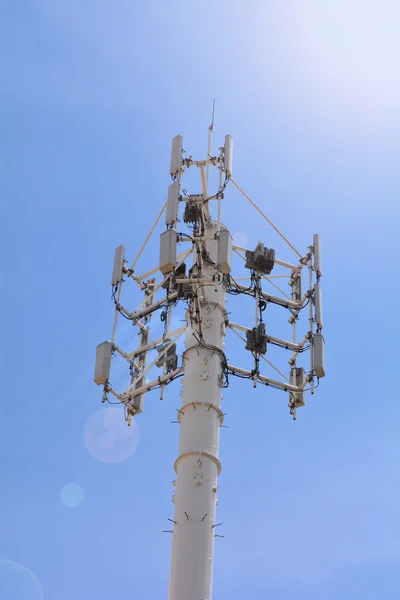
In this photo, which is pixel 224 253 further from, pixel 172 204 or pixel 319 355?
pixel 319 355

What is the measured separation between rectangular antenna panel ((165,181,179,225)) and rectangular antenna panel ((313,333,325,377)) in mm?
6740

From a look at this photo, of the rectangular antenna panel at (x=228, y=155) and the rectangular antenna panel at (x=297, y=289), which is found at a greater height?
the rectangular antenna panel at (x=228, y=155)

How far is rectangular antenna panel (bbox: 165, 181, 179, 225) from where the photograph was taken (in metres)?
26.9

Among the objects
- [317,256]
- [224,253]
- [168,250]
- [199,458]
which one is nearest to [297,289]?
[317,256]

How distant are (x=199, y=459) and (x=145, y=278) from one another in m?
9.42

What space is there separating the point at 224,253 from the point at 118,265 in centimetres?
717

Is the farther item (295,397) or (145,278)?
(145,278)

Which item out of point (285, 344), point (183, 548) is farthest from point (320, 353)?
point (183, 548)

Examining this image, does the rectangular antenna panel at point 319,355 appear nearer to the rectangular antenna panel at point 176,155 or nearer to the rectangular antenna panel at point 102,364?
the rectangular antenna panel at point 102,364

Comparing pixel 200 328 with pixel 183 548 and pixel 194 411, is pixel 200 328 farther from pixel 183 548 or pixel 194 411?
pixel 183 548

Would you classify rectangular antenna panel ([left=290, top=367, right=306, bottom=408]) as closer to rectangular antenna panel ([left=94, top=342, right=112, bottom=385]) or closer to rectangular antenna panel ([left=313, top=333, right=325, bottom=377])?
rectangular antenna panel ([left=313, top=333, right=325, bottom=377])

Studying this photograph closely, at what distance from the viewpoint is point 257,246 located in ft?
98.3

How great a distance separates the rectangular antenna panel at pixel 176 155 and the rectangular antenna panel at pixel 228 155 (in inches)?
67.3

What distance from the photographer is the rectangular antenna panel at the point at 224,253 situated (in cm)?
2520
